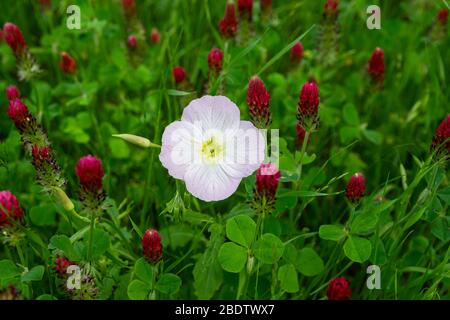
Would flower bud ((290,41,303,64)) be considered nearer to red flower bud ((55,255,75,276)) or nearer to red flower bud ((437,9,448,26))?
red flower bud ((437,9,448,26))

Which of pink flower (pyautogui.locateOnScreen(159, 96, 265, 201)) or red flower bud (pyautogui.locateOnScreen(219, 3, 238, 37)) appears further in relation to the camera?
red flower bud (pyautogui.locateOnScreen(219, 3, 238, 37))

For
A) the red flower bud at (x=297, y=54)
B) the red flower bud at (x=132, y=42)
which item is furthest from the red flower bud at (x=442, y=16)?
the red flower bud at (x=132, y=42)

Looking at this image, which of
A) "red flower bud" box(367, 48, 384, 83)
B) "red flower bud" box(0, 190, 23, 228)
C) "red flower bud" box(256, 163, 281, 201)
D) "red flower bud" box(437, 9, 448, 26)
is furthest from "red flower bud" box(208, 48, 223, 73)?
"red flower bud" box(437, 9, 448, 26)

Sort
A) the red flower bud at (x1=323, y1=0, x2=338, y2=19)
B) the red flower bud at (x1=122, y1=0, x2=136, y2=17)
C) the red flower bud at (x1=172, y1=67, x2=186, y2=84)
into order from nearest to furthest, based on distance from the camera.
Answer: the red flower bud at (x1=172, y1=67, x2=186, y2=84)
the red flower bud at (x1=323, y1=0, x2=338, y2=19)
the red flower bud at (x1=122, y1=0, x2=136, y2=17)

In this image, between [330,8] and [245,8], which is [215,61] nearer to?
[245,8]

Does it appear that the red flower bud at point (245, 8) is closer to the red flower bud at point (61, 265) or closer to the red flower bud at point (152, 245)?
the red flower bud at point (152, 245)

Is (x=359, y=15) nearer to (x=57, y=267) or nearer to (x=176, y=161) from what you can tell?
(x=176, y=161)
